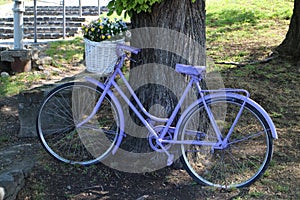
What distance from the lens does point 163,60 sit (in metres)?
4.09

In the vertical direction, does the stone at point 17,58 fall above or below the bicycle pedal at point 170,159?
above

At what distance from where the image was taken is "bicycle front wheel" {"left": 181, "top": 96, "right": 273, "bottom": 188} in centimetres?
371

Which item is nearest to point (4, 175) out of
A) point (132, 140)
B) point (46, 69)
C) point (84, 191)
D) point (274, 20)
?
point (84, 191)

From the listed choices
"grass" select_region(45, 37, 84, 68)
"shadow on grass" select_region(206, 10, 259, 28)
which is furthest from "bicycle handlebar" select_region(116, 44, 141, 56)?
"shadow on grass" select_region(206, 10, 259, 28)

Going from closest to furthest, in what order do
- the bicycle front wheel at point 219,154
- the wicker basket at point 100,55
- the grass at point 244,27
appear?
the bicycle front wheel at point 219,154 → the wicker basket at point 100,55 → the grass at point 244,27

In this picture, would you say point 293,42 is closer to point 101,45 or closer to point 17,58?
point 101,45

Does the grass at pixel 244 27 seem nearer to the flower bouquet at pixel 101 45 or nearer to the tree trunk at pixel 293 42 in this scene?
the tree trunk at pixel 293 42

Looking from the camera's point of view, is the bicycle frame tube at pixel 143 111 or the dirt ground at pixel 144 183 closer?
the dirt ground at pixel 144 183

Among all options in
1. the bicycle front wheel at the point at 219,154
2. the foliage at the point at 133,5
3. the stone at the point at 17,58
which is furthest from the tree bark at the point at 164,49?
the stone at the point at 17,58

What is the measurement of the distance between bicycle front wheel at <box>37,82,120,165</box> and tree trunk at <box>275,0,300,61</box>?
395cm

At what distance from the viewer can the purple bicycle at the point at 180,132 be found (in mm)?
3725

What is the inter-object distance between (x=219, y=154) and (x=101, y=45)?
244 centimetres

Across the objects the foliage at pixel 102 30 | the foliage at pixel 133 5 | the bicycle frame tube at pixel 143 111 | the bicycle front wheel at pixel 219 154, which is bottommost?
the bicycle front wheel at pixel 219 154

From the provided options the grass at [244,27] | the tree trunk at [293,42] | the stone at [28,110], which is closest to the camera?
the stone at [28,110]
